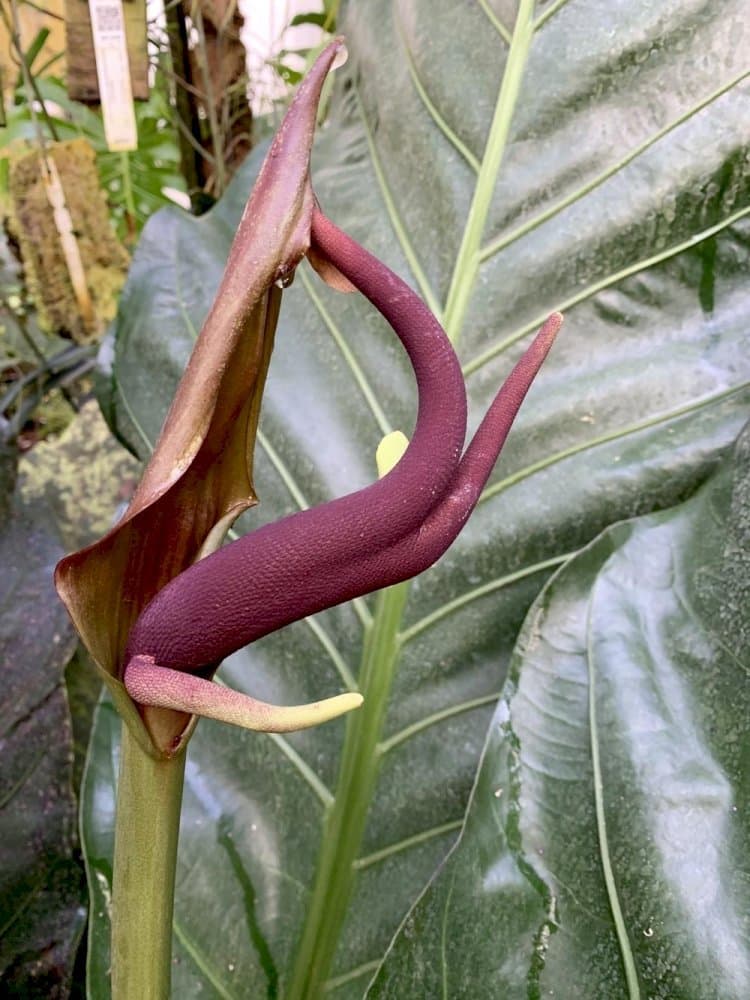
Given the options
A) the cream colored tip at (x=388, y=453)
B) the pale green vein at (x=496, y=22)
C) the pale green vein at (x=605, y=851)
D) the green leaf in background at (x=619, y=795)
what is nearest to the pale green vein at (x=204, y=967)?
the green leaf in background at (x=619, y=795)

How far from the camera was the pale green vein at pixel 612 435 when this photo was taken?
0.41 meters

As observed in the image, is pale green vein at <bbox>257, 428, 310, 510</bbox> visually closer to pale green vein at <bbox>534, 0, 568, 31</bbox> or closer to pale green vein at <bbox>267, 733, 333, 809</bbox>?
pale green vein at <bbox>267, 733, 333, 809</bbox>

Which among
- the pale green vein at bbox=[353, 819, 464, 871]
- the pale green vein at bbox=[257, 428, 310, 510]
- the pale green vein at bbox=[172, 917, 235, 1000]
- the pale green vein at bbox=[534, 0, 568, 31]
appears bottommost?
the pale green vein at bbox=[353, 819, 464, 871]

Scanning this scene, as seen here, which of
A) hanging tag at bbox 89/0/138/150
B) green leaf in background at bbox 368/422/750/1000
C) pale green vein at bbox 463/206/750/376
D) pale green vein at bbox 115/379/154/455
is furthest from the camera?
hanging tag at bbox 89/0/138/150

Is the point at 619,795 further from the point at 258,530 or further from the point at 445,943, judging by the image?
the point at 258,530

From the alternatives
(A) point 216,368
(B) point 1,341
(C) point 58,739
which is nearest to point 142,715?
(A) point 216,368

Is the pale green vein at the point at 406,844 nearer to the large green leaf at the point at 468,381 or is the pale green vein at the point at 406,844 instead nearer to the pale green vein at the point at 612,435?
the large green leaf at the point at 468,381

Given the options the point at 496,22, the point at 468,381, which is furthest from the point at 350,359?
the point at 496,22

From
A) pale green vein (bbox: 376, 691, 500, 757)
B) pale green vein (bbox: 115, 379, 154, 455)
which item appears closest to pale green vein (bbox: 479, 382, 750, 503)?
pale green vein (bbox: 376, 691, 500, 757)

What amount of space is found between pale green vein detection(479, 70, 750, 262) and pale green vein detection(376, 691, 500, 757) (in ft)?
0.74

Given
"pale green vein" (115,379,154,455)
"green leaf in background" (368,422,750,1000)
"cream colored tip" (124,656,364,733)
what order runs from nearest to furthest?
"cream colored tip" (124,656,364,733), "green leaf in background" (368,422,750,1000), "pale green vein" (115,379,154,455)

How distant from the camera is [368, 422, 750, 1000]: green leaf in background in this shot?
301mm

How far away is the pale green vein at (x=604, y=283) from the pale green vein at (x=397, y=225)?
0.03 metres

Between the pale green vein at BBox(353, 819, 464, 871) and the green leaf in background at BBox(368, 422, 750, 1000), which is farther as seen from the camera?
the pale green vein at BBox(353, 819, 464, 871)
